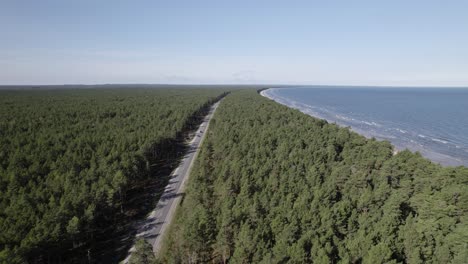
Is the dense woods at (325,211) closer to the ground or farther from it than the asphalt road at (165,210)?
farther from it

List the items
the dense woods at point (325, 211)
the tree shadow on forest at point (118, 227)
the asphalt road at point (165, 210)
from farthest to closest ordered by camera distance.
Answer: the asphalt road at point (165, 210) < the tree shadow on forest at point (118, 227) < the dense woods at point (325, 211)

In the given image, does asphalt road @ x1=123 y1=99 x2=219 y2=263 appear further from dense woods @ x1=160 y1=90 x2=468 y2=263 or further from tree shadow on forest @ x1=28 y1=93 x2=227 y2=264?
dense woods @ x1=160 y1=90 x2=468 y2=263

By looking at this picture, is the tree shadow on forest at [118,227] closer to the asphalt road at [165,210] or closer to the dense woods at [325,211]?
the asphalt road at [165,210]

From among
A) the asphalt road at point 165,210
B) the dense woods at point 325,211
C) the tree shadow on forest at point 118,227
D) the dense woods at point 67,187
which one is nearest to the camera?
the dense woods at point 325,211

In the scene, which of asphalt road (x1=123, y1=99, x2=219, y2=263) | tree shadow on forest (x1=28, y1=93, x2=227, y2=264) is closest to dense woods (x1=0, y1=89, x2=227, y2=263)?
tree shadow on forest (x1=28, y1=93, x2=227, y2=264)

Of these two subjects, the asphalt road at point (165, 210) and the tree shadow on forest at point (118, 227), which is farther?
the asphalt road at point (165, 210)

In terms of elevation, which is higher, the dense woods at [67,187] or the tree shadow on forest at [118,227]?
the dense woods at [67,187]

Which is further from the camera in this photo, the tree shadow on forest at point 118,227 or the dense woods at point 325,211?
the tree shadow on forest at point 118,227

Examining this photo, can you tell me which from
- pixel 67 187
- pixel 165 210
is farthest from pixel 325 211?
pixel 67 187

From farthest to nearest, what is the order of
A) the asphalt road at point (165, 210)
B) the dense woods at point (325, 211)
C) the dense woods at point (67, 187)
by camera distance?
the asphalt road at point (165, 210) < the dense woods at point (67, 187) < the dense woods at point (325, 211)

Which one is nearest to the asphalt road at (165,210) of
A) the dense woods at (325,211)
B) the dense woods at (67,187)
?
the dense woods at (325,211)

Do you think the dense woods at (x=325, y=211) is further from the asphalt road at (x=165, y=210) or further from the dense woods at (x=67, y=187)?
the dense woods at (x=67, y=187)
